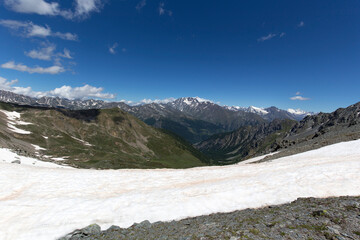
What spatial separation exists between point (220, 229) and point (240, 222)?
1427 mm

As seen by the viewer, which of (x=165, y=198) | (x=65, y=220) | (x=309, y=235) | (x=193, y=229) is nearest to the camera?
(x=309, y=235)

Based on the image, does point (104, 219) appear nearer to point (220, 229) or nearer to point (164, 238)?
point (164, 238)

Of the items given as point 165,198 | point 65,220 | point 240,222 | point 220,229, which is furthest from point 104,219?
point 240,222

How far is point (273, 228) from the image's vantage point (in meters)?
8.71

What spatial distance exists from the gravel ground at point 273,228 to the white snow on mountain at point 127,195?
2.00 metres

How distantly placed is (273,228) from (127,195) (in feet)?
41.5

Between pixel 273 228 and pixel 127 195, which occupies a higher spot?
pixel 273 228

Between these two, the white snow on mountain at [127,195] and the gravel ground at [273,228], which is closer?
the gravel ground at [273,228]

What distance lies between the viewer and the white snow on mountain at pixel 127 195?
13.2 meters

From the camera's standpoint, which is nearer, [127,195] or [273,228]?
[273,228]

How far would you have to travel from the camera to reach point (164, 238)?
30.5 ft

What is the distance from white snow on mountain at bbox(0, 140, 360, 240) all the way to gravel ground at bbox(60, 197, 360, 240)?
6.56 feet

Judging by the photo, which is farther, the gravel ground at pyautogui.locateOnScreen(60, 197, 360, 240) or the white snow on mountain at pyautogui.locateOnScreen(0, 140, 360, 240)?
the white snow on mountain at pyautogui.locateOnScreen(0, 140, 360, 240)

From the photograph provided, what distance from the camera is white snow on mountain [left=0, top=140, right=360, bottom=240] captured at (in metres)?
13.2
